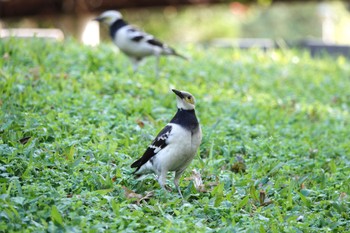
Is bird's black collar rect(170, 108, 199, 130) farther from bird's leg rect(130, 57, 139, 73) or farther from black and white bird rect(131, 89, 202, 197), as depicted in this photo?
bird's leg rect(130, 57, 139, 73)

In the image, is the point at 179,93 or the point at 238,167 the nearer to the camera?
the point at 179,93

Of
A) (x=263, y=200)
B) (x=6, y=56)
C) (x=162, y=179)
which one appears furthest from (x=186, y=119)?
(x=6, y=56)

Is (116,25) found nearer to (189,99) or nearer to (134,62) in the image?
(134,62)

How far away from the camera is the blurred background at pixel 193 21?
15.7m

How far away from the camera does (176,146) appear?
5.43 metres

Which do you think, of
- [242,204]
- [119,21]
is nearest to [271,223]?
[242,204]

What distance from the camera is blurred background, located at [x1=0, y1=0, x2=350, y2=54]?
15.7 metres

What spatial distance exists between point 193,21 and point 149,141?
60.6 feet

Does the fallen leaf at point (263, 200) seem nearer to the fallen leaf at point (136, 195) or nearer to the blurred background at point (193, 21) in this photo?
the fallen leaf at point (136, 195)

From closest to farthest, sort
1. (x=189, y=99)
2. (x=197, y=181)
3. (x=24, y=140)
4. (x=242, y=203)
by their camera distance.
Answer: (x=242, y=203)
(x=189, y=99)
(x=197, y=181)
(x=24, y=140)

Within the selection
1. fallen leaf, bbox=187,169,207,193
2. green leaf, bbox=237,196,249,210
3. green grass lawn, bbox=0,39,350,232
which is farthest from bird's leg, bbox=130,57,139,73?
green leaf, bbox=237,196,249,210

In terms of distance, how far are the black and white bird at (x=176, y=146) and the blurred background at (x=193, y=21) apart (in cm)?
566

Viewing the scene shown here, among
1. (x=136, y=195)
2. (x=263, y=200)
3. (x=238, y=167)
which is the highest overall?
(x=136, y=195)

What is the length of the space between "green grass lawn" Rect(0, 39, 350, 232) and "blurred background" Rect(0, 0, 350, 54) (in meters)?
2.71
